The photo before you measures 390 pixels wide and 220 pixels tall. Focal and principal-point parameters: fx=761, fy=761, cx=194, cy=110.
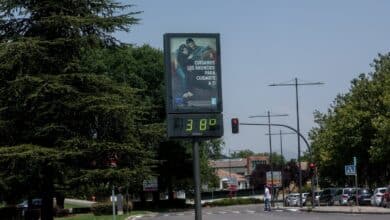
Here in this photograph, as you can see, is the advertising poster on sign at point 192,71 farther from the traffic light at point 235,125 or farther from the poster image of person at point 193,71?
the traffic light at point 235,125

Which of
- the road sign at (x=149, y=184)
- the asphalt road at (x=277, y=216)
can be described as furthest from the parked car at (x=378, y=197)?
the road sign at (x=149, y=184)

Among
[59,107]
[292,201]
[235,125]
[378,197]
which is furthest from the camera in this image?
→ [292,201]

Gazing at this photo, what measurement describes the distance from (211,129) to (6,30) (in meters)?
18.0

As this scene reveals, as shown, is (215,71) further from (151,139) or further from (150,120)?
(150,120)

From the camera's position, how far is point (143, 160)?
31.8 metres

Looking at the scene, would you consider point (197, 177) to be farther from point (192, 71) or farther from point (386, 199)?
point (386, 199)

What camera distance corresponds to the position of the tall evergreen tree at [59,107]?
29.7m

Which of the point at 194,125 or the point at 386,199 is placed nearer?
the point at 194,125

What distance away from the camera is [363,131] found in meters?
69.1

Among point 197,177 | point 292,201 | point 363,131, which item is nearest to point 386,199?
point 363,131

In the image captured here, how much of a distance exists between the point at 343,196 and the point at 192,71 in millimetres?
50373

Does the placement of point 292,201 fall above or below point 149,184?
below

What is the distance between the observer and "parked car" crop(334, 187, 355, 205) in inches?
2458

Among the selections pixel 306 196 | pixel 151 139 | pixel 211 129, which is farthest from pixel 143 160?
pixel 306 196
